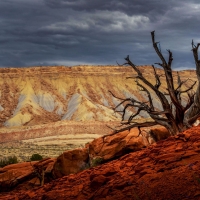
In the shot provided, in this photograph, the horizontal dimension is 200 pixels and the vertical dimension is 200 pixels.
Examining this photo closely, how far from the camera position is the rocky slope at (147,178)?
692 centimetres

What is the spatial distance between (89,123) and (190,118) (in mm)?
75522

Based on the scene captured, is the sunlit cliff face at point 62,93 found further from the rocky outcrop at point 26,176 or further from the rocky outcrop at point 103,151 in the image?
the rocky outcrop at point 103,151

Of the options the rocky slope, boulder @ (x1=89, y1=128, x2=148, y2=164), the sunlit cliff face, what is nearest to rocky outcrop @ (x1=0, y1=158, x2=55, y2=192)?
boulder @ (x1=89, y1=128, x2=148, y2=164)

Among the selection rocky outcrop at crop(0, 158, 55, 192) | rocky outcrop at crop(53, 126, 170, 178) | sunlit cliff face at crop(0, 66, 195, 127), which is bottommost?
rocky outcrop at crop(0, 158, 55, 192)

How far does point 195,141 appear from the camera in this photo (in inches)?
360

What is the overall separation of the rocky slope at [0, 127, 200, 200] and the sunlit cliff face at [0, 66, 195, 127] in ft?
308

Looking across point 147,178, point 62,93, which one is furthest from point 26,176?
point 62,93

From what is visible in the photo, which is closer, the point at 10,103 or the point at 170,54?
the point at 170,54

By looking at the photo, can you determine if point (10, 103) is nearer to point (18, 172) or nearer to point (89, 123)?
point (89, 123)

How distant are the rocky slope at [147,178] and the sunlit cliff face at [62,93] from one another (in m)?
93.9

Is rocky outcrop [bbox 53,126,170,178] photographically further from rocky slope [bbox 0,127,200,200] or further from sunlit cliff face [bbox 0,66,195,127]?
sunlit cliff face [bbox 0,66,195,127]

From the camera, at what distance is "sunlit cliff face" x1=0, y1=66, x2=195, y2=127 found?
111688 millimetres

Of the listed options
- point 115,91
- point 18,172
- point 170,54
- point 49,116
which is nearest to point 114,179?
point 170,54

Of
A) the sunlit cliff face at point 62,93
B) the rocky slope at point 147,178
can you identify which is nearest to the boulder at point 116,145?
the rocky slope at point 147,178
